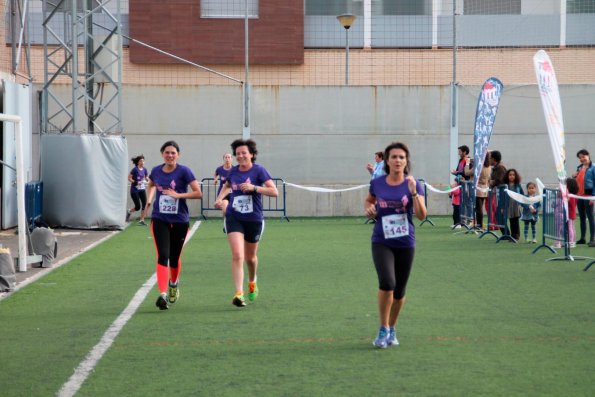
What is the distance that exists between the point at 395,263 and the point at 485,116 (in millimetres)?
13079

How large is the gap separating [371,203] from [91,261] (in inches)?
368

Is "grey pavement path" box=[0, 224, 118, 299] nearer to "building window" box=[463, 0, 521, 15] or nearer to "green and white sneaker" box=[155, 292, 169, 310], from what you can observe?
"green and white sneaker" box=[155, 292, 169, 310]

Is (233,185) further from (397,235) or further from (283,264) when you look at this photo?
(283,264)

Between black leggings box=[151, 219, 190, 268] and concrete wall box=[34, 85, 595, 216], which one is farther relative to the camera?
concrete wall box=[34, 85, 595, 216]

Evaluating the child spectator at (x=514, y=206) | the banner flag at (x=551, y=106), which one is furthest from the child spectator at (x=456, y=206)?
the banner flag at (x=551, y=106)

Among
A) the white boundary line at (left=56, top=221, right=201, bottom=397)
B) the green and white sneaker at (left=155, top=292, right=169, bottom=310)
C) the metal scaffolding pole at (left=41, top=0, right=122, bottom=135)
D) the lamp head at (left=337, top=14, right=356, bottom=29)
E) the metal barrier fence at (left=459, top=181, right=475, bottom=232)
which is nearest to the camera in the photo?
the white boundary line at (left=56, top=221, right=201, bottom=397)

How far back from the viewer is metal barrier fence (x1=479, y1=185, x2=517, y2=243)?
20688mm

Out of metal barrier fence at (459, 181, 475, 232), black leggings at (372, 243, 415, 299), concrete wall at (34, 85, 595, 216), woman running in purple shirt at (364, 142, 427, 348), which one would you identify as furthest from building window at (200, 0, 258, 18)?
black leggings at (372, 243, 415, 299)

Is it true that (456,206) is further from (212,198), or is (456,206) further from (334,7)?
(334,7)

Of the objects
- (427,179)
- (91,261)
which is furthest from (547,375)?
(427,179)

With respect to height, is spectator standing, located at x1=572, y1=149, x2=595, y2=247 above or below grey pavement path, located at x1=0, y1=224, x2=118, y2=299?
above

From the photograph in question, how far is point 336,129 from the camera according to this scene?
31.4m

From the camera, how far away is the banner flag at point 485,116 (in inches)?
829

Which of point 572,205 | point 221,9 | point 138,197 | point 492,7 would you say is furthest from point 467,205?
point 221,9
